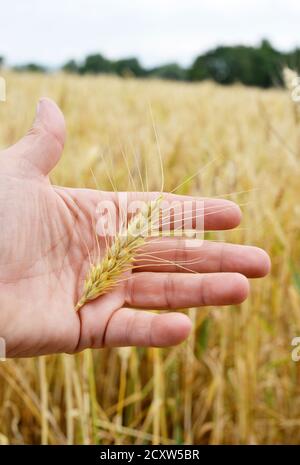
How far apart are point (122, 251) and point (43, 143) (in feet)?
0.87

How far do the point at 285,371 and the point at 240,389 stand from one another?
15 centimetres

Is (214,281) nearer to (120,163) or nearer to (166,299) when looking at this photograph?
(166,299)

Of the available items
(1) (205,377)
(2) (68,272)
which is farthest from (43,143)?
(1) (205,377)

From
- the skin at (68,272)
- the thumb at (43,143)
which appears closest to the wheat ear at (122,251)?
the skin at (68,272)

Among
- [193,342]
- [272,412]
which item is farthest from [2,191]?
[272,412]

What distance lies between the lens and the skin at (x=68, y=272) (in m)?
0.93

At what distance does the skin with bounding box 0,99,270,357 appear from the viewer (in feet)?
3.04

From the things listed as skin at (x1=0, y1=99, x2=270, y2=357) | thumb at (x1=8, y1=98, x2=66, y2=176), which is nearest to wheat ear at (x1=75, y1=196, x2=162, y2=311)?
skin at (x1=0, y1=99, x2=270, y2=357)

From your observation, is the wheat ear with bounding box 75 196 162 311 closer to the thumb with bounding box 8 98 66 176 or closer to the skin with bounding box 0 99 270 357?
the skin with bounding box 0 99 270 357

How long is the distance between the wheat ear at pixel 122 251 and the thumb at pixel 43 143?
0.73 feet

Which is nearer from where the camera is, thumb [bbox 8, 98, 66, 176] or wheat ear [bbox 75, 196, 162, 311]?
wheat ear [bbox 75, 196, 162, 311]

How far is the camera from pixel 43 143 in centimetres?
100
